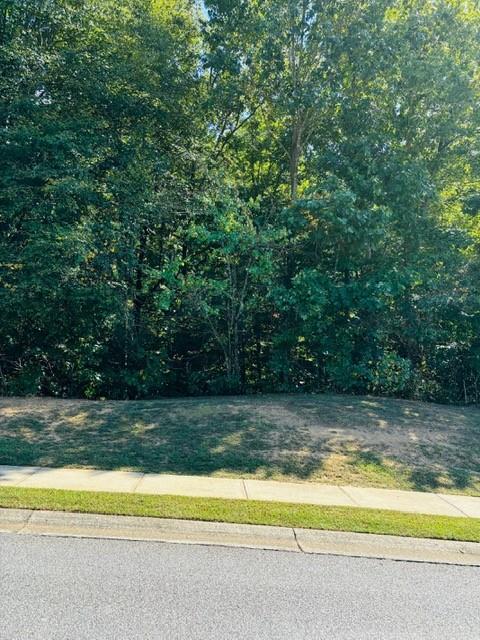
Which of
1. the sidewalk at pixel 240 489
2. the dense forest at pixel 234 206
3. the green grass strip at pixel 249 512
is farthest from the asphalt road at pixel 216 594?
the dense forest at pixel 234 206

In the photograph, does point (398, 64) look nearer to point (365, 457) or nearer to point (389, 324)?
point (389, 324)

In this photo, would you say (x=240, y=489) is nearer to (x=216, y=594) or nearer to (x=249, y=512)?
(x=249, y=512)

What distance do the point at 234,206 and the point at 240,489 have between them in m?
7.33

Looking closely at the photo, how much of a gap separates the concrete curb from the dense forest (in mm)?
6695

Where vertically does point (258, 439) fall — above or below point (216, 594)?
above

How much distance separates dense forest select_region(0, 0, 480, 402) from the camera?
12.2 metres

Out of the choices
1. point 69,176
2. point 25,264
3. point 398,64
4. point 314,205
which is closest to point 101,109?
point 69,176

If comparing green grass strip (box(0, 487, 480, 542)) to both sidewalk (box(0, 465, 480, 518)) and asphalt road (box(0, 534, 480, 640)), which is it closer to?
sidewalk (box(0, 465, 480, 518))

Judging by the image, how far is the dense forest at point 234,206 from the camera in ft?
39.9

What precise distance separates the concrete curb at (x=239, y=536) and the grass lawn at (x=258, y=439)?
6.54 feet

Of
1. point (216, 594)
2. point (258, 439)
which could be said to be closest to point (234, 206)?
point (258, 439)

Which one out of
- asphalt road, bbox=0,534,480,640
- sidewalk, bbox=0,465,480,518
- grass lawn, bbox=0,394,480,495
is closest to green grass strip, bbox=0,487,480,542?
sidewalk, bbox=0,465,480,518

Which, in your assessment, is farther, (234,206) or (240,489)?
(234,206)

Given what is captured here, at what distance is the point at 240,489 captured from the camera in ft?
22.8
